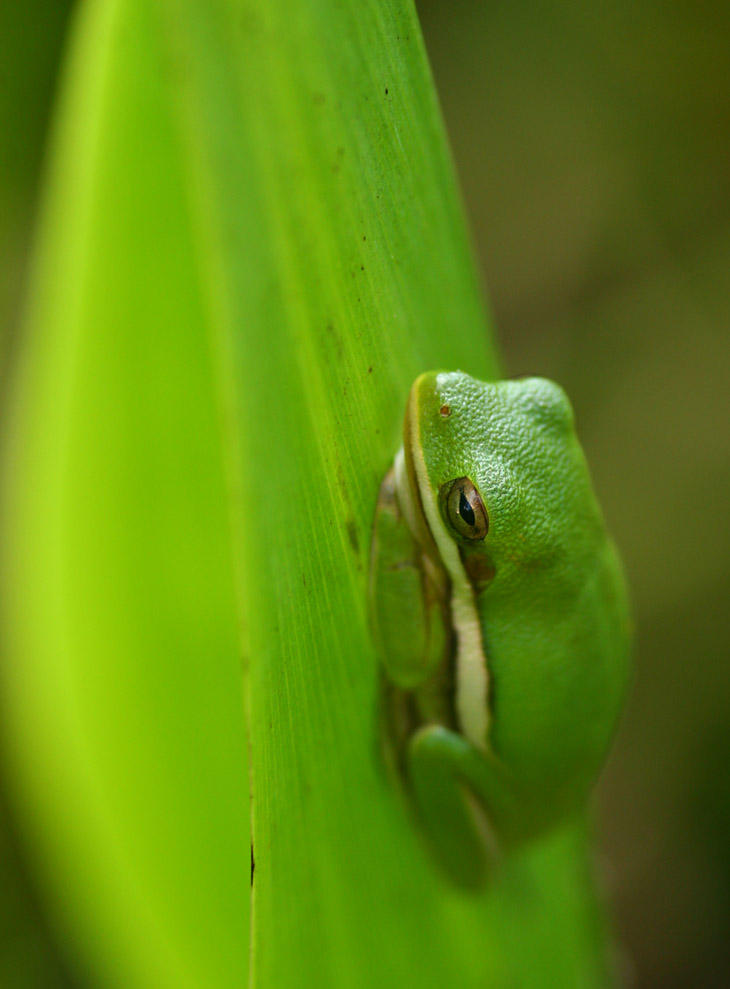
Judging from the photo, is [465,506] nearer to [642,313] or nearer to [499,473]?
[499,473]

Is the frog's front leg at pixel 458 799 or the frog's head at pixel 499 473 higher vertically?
the frog's head at pixel 499 473

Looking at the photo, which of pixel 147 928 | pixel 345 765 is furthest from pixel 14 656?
pixel 345 765

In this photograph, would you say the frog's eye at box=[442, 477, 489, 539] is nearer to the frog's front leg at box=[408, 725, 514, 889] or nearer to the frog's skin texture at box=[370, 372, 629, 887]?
the frog's skin texture at box=[370, 372, 629, 887]

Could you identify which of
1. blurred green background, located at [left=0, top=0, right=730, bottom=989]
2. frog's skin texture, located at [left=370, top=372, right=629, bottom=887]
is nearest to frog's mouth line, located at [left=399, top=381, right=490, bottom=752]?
frog's skin texture, located at [left=370, top=372, right=629, bottom=887]

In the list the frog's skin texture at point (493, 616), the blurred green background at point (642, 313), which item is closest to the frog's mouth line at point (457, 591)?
the frog's skin texture at point (493, 616)

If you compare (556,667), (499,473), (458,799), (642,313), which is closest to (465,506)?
(499,473)

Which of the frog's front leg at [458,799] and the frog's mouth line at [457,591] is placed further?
the frog's front leg at [458,799]

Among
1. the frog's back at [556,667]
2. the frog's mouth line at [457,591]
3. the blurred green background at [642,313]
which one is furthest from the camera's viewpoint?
the blurred green background at [642,313]

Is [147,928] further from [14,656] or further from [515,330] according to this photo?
[515,330]

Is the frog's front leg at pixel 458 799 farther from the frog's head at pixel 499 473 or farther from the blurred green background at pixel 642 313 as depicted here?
the blurred green background at pixel 642 313

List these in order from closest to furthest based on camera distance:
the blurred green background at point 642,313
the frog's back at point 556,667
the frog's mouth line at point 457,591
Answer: the frog's mouth line at point 457,591 < the frog's back at point 556,667 < the blurred green background at point 642,313
